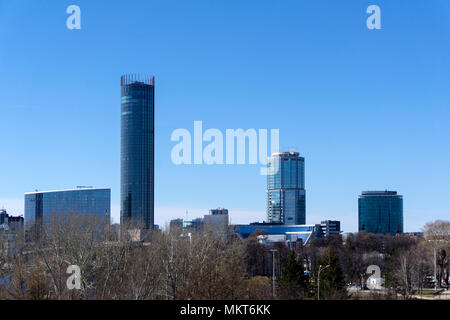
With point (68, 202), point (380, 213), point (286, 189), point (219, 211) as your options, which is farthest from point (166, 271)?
point (380, 213)

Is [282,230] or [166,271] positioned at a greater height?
[166,271]

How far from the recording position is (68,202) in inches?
3194

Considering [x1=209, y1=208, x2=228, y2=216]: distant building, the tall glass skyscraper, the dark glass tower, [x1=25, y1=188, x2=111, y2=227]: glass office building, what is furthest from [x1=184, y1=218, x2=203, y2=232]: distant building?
the dark glass tower

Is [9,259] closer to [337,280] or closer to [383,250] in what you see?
[337,280]

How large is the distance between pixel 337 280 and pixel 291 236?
52.9 m

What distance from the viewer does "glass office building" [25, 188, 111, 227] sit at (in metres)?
77.9

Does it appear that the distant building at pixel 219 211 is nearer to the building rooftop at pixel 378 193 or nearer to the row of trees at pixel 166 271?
Answer: the row of trees at pixel 166 271

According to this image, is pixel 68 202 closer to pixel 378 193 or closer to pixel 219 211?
pixel 219 211

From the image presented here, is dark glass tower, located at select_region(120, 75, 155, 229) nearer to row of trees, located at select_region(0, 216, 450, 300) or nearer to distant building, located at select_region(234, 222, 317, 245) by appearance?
distant building, located at select_region(234, 222, 317, 245)

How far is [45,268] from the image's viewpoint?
25.8 m

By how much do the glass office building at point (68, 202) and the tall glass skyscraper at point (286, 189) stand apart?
2452cm

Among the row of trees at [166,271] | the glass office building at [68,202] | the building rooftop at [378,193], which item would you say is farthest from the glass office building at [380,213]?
the row of trees at [166,271]

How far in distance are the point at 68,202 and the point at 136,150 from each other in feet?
83.3

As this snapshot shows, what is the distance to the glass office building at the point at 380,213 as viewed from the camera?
97.9 m
